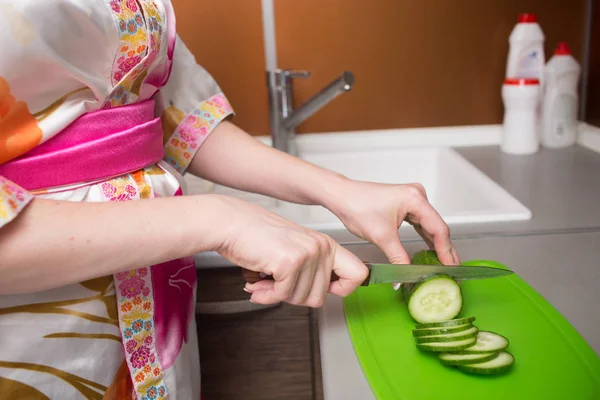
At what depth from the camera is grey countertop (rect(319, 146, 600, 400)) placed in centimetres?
68

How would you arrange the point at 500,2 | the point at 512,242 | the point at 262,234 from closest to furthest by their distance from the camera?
the point at 262,234 < the point at 512,242 < the point at 500,2

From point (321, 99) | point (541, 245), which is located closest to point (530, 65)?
point (321, 99)

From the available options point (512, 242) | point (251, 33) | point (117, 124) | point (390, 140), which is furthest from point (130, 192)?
point (390, 140)

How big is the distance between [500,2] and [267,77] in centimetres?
61

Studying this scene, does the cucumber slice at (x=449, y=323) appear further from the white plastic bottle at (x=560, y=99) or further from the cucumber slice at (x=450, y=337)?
the white plastic bottle at (x=560, y=99)

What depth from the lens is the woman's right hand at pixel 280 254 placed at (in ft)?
1.82

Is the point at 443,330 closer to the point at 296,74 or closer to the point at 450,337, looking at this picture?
the point at 450,337

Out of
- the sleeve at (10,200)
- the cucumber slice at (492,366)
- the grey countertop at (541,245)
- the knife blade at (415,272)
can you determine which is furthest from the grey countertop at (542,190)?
the sleeve at (10,200)

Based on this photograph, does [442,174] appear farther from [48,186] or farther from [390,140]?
[48,186]

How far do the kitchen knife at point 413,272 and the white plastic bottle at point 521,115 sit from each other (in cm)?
77

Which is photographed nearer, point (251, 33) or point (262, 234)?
point (262, 234)

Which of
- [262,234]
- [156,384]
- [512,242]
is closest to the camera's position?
[262,234]

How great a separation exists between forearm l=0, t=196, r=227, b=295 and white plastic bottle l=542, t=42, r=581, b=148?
3.72ft

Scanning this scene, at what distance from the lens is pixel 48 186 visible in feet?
1.92
